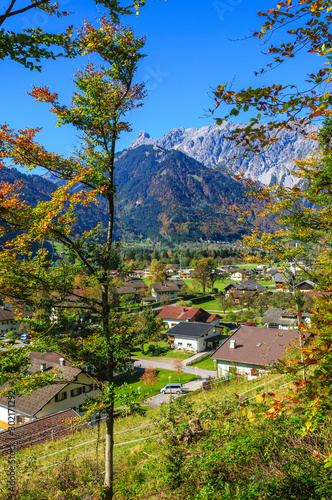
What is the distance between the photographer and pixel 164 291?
80.1m

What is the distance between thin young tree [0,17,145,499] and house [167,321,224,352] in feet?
131

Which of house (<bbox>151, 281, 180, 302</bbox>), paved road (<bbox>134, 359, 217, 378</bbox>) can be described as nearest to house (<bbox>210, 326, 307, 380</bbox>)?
paved road (<bbox>134, 359, 217, 378</bbox>)

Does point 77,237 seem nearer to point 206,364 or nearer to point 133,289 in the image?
point 206,364

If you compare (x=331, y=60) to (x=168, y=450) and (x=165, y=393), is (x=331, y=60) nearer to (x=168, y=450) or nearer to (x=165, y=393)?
(x=168, y=450)

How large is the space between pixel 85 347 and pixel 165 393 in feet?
80.2

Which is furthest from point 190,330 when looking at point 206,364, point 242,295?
point 242,295

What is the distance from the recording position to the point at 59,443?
15.1 m

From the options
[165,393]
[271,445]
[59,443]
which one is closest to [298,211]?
[271,445]

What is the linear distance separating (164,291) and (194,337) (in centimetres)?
3575

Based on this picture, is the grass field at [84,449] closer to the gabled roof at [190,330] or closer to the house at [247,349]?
the house at [247,349]

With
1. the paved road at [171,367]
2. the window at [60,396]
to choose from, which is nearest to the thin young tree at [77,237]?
the window at [60,396]

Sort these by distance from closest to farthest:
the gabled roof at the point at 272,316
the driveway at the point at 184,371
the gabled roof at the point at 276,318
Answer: the driveway at the point at 184,371 < the gabled roof at the point at 276,318 < the gabled roof at the point at 272,316

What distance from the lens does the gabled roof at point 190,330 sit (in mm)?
45375

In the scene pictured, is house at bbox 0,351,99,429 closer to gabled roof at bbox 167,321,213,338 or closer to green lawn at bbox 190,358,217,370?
green lawn at bbox 190,358,217,370
